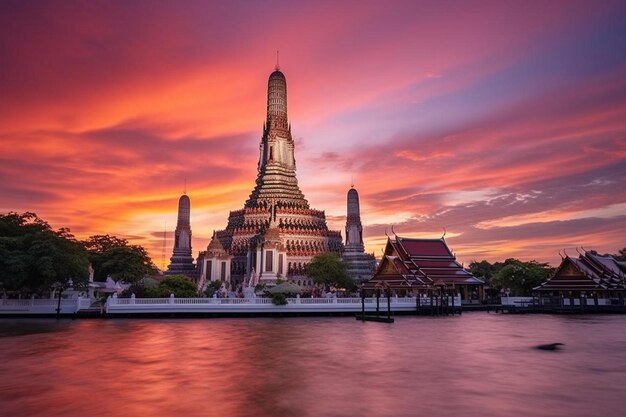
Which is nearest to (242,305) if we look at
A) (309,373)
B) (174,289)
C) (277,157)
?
(174,289)

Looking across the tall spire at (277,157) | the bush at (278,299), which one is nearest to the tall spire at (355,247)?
the tall spire at (277,157)

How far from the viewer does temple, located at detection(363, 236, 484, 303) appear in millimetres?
54594

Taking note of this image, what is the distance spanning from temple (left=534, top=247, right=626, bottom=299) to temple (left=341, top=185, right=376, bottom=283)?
32.5 m

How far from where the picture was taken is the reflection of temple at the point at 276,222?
81.1 metres

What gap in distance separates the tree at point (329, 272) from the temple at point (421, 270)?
10.1 metres

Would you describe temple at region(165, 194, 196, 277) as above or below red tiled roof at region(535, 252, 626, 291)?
above

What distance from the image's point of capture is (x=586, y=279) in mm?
55531

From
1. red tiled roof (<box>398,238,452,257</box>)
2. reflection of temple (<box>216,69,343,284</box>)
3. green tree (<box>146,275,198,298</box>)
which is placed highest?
reflection of temple (<box>216,69,343,284</box>)

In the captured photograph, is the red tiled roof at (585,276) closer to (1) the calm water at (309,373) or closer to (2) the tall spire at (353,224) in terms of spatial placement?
(1) the calm water at (309,373)

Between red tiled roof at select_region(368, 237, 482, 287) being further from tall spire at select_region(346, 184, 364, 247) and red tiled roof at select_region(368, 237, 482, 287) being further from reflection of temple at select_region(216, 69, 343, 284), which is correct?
tall spire at select_region(346, 184, 364, 247)

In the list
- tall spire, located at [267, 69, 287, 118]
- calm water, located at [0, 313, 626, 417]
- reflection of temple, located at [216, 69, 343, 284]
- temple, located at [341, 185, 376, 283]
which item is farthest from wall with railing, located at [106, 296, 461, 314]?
tall spire, located at [267, 69, 287, 118]

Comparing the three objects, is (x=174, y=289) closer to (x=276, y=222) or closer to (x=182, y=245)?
(x=276, y=222)

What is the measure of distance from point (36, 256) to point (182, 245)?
55.4 metres

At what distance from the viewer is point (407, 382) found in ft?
60.4
